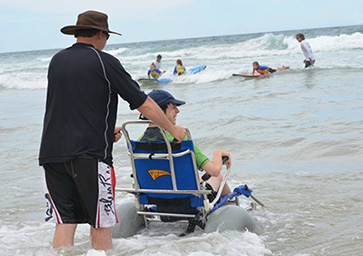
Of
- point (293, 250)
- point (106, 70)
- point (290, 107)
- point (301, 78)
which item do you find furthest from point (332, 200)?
point (301, 78)

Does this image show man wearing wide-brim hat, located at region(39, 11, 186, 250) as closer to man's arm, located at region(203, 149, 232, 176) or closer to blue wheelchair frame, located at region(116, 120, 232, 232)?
blue wheelchair frame, located at region(116, 120, 232, 232)

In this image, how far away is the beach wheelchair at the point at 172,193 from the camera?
3992 millimetres

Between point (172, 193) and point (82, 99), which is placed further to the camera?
point (172, 193)

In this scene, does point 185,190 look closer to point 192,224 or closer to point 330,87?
point 192,224

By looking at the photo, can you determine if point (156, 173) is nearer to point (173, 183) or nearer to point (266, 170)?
point (173, 183)

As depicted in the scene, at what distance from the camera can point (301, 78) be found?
1778 centimetres

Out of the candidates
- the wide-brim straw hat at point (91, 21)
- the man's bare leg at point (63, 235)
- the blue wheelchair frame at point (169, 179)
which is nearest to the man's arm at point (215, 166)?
the blue wheelchair frame at point (169, 179)

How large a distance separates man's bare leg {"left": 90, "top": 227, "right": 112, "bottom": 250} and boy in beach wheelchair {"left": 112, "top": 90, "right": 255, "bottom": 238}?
2.28 feet

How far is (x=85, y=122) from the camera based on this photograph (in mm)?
3250

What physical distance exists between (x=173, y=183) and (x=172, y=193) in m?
0.13

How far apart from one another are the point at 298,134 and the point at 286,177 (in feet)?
7.64

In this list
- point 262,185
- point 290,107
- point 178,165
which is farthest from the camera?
point 290,107

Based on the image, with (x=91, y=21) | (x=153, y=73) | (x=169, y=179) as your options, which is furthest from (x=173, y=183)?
(x=153, y=73)

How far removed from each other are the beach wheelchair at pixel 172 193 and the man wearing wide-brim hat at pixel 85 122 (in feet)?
1.76
